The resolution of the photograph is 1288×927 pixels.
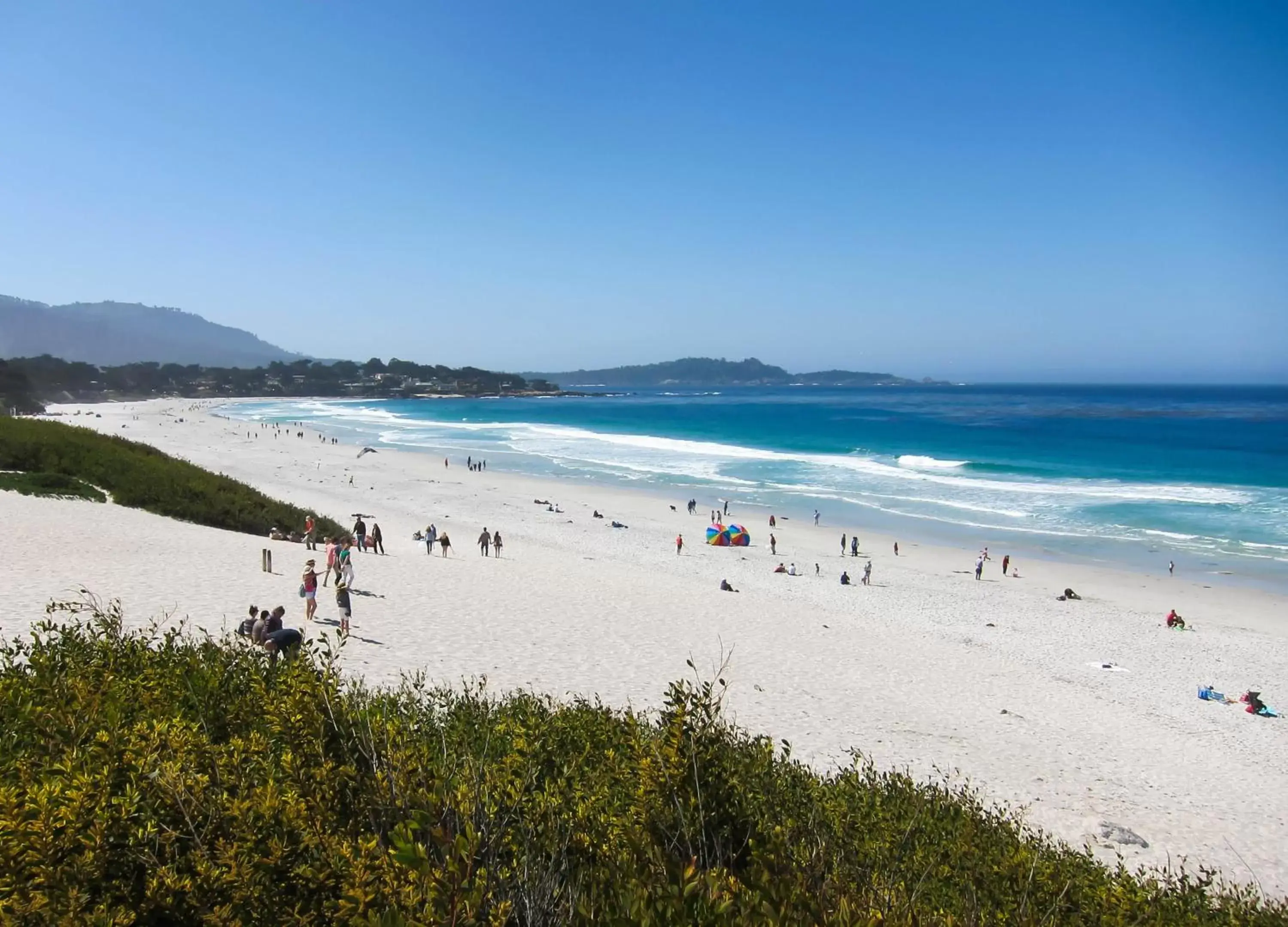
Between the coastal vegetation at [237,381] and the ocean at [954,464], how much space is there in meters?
19.1

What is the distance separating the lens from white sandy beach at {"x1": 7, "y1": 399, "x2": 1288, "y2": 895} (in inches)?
360

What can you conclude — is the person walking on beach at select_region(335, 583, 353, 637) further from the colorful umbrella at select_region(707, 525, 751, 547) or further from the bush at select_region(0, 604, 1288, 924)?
the colorful umbrella at select_region(707, 525, 751, 547)

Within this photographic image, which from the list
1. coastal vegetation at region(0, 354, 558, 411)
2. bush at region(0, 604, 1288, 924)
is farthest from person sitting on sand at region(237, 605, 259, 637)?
coastal vegetation at region(0, 354, 558, 411)

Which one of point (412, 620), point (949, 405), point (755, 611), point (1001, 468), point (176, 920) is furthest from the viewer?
point (949, 405)

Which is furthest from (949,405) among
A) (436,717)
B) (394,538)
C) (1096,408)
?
(436,717)

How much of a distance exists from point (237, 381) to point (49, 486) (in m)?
136

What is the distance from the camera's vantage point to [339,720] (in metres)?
3.55

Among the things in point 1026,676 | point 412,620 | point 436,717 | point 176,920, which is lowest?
point 1026,676

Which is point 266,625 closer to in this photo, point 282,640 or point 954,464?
point 282,640

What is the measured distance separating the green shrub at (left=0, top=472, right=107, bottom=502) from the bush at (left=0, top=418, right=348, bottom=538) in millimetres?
551

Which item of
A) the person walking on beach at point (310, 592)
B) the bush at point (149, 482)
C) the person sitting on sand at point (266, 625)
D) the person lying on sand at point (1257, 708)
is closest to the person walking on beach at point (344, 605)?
the person walking on beach at point (310, 592)

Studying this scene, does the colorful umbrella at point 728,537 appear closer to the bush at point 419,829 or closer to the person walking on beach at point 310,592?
the person walking on beach at point 310,592

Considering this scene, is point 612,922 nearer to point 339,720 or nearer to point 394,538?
point 339,720

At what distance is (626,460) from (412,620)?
4035cm
